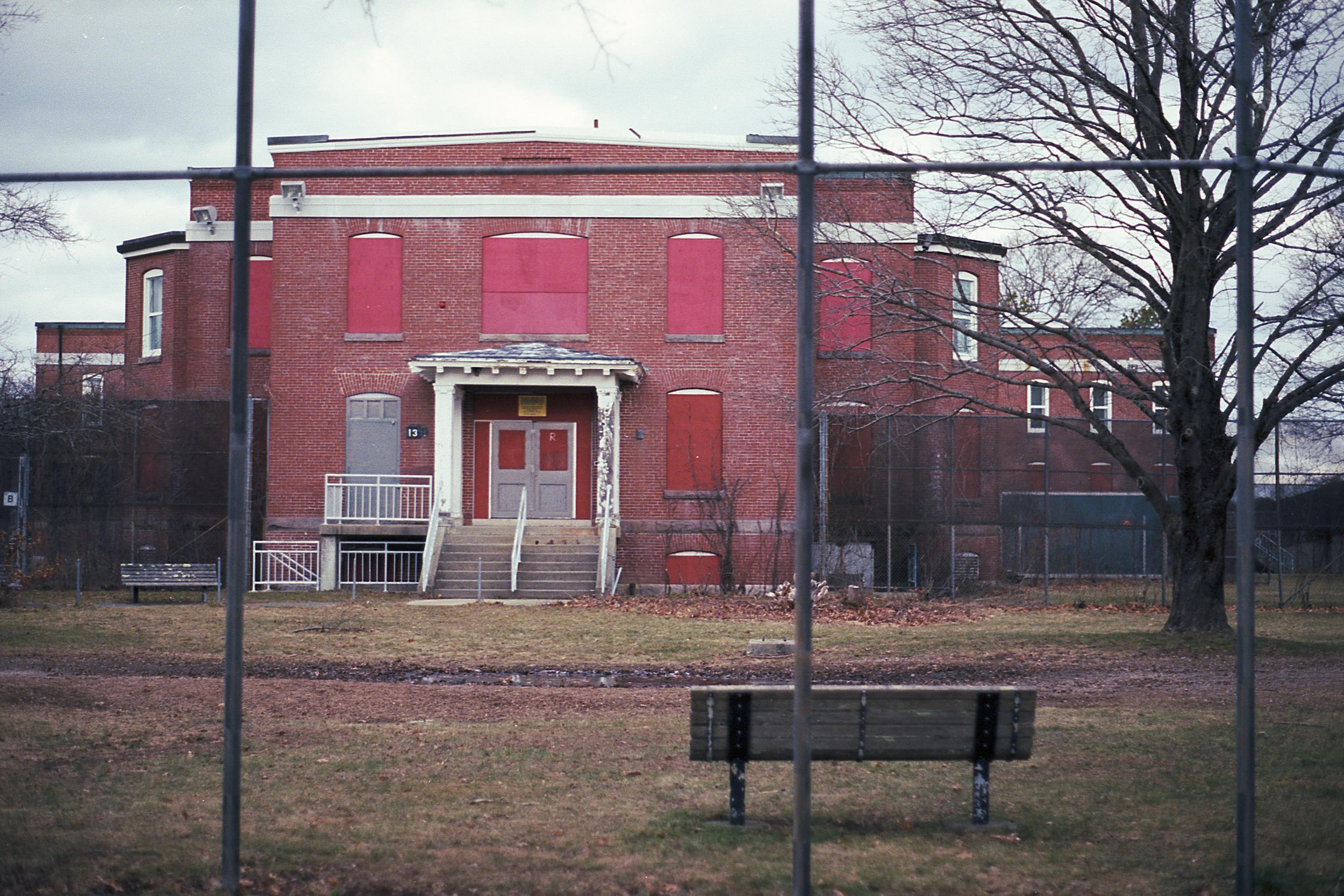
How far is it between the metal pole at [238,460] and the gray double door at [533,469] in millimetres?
21133

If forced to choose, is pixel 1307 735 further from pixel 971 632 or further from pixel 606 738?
pixel 971 632

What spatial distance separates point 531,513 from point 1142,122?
15.4 metres

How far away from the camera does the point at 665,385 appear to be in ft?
86.2

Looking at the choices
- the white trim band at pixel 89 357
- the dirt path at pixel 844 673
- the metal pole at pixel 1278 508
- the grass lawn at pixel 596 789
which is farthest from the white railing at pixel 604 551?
the white trim band at pixel 89 357

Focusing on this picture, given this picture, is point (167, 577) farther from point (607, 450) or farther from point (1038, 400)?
point (1038, 400)

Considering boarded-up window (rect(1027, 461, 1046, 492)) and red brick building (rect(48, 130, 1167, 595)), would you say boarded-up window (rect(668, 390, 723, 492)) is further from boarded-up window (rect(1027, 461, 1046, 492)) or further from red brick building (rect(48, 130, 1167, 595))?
boarded-up window (rect(1027, 461, 1046, 492))

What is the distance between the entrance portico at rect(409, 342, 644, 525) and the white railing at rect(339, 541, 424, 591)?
1.27m

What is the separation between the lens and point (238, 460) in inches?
A: 199

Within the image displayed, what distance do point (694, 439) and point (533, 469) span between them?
12.0ft

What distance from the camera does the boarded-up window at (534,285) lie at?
26.4 meters

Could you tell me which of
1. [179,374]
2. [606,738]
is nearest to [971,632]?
[606,738]

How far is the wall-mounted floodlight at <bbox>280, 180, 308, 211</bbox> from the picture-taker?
26.0 m

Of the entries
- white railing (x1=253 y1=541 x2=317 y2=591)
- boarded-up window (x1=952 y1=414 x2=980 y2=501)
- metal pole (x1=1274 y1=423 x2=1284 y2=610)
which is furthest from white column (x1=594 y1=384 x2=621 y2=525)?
metal pole (x1=1274 y1=423 x2=1284 y2=610)

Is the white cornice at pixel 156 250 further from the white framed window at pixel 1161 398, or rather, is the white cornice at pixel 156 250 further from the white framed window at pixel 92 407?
the white framed window at pixel 1161 398
